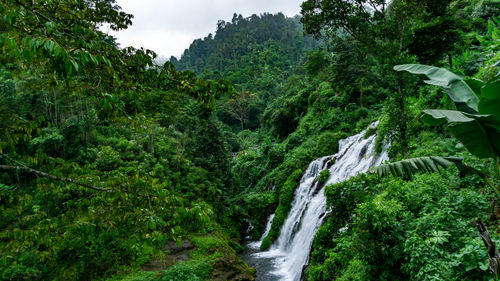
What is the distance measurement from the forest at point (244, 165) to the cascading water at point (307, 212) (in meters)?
0.25

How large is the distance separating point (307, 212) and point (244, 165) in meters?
12.6

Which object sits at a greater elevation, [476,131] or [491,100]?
[491,100]

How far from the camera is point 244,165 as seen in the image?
23.4 m

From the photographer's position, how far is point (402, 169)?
4.28 m

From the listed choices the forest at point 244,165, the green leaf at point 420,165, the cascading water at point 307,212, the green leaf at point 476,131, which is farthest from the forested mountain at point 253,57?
the green leaf at point 476,131

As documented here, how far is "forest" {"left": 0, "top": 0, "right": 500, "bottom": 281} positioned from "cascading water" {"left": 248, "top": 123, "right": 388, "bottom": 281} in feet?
0.82

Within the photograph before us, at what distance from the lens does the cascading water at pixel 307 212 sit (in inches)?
379

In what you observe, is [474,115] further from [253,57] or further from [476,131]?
[253,57]

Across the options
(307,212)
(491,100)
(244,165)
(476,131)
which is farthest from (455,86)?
(244,165)

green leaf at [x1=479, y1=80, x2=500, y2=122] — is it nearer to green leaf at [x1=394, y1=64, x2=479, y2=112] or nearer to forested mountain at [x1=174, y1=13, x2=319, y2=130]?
green leaf at [x1=394, y1=64, x2=479, y2=112]

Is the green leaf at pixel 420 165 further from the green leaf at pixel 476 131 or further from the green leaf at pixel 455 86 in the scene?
the green leaf at pixel 455 86

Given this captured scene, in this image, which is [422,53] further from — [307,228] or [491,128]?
[491,128]

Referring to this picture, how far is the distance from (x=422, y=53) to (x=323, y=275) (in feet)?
35.4

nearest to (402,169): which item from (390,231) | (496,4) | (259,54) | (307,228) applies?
(390,231)
